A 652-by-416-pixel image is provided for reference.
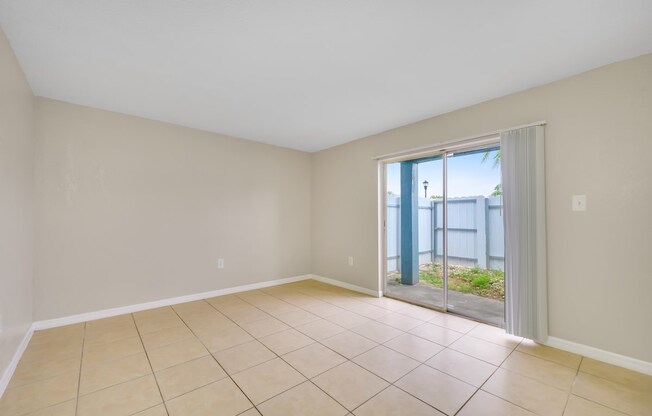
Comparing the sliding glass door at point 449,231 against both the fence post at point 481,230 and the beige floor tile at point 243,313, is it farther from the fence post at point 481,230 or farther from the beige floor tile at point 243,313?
the beige floor tile at point 243,313

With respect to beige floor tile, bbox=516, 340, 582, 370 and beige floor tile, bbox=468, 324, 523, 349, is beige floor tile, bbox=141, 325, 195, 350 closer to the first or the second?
beige floor tile, bbox=468, 324, 523, 349

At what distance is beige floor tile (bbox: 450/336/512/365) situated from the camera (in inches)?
85.2

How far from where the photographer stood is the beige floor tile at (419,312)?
305cm

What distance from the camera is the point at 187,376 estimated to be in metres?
1.90

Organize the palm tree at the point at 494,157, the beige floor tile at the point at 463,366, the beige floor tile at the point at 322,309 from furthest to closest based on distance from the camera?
the beige floor tile at the point at 322,309
the palm tree at the point at 494,157
the beige floor tile at the point at 463,366

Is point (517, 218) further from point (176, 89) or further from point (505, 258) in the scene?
point (176, 89)

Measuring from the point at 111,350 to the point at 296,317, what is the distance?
1.69m

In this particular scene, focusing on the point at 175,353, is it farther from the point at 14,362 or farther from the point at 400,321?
the point at 400,321

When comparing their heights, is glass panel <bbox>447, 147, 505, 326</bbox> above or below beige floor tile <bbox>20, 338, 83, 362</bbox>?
above

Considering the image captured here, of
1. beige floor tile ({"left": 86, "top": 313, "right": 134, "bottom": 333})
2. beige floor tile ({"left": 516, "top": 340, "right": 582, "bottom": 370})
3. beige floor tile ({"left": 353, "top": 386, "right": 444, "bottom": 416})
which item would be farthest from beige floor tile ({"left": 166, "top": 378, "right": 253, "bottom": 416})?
beige floor tile ({"left": 516, "top": 340, "right": 582, "bottom": 370})

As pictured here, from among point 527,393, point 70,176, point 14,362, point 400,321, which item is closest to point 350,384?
point 527,393

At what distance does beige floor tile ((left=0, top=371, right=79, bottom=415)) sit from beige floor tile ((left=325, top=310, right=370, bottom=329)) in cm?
213

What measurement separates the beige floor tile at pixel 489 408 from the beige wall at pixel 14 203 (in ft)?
9.89

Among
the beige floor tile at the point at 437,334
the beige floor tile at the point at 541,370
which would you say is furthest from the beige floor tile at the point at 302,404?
the beige floor tile at the point at 541,370
